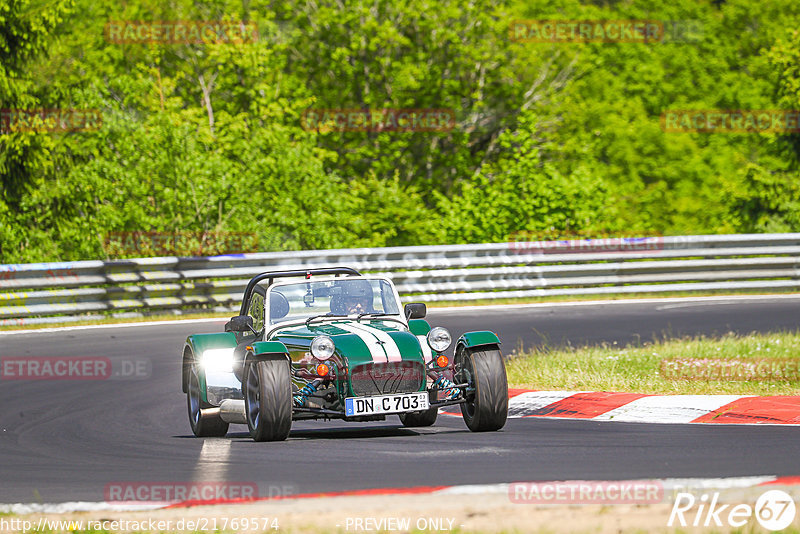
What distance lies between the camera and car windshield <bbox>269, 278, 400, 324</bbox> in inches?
395

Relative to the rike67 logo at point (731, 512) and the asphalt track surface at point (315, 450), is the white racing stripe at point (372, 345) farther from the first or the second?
the rike67 logo at point (731, 512)

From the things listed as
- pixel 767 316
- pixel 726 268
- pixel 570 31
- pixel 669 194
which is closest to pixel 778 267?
pixel 726 268

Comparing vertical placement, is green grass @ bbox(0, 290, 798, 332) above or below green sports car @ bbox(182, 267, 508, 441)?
below

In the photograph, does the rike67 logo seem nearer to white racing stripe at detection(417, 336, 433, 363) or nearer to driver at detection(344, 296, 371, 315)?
white racing stripe at detection(417, 336, 433, 363)

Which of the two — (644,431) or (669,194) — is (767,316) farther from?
(669,194)

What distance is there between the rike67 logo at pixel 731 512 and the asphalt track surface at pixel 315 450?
0.95 m

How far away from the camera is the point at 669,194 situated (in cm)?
5234

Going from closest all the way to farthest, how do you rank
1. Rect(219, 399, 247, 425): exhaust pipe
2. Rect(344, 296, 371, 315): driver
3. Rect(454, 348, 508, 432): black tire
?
Rect(454, 348, 508, 432): black tire
Rect(219, 399, 247, 425): exhaust pipe
Rect(344, 296, 371, 315): driver

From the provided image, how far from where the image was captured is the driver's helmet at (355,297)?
33.2ft

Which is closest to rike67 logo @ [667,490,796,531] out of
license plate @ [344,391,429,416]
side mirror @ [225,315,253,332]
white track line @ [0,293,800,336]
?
license plate @ [344,391,429,416]

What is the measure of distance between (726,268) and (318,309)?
48.7 feet

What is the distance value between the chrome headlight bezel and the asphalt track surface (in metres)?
0.66

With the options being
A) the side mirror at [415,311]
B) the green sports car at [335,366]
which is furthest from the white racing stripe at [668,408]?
the side mirror at [415,311]

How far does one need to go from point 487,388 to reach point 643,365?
4152 mm
